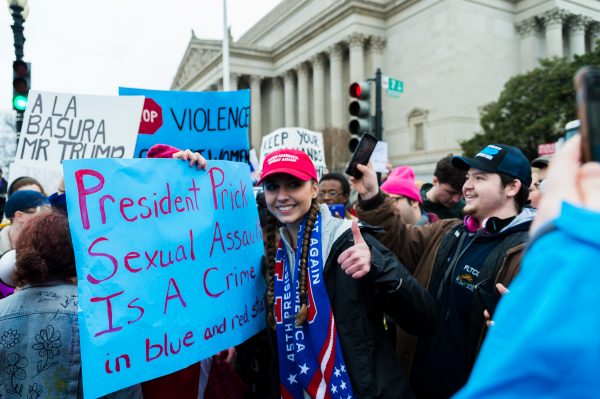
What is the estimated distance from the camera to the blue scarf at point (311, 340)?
2199 millimetres

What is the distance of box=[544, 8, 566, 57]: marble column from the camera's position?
33188 millimetres

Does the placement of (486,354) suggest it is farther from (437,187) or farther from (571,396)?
(437,187)

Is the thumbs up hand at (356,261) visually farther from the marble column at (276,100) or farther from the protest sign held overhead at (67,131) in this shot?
the marble column at (276,100)

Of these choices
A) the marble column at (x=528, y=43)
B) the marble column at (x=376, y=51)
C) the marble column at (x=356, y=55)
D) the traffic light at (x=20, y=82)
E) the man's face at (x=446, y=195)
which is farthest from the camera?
the marble column at (x=376, y=51)

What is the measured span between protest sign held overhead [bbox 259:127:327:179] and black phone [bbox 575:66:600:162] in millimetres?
6698

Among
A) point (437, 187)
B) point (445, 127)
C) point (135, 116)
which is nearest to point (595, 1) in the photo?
point (445, 127)

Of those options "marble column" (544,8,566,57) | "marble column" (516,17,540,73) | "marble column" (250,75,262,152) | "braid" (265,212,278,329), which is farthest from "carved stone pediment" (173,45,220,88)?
"braid" (265,212,278,329)

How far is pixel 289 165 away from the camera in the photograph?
8.22 ft

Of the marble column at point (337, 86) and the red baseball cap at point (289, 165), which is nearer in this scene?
the red baseball cap at point (289, 165)

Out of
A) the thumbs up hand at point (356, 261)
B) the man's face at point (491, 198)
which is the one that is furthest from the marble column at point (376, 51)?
the thumbs up hand at point (356, 261)

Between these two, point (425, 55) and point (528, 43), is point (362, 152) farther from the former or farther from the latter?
point (528, 43)

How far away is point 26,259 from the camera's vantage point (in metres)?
2.00

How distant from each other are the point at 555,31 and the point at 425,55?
8965 millimetres

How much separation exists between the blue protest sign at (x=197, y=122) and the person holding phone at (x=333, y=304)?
1.17 m
